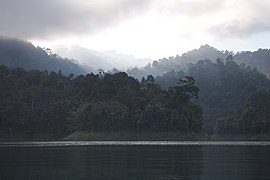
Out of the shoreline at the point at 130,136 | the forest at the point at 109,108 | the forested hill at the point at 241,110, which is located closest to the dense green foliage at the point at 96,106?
the forest at the point at 109,108

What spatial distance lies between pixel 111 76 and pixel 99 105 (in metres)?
16.3

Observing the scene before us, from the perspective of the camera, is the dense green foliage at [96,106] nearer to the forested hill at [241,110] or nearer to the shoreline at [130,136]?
the shoreline at [130,136]

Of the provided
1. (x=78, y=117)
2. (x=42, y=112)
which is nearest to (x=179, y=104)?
(x=78, y=117)

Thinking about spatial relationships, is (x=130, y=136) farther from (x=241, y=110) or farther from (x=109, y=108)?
(x=241, y=110)

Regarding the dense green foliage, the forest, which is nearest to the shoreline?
the forest

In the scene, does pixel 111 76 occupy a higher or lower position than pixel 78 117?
higher

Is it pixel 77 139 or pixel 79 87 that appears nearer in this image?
pixel 77 139

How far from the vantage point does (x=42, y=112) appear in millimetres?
144250

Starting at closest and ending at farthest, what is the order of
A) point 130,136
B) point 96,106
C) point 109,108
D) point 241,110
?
point 130,136
point 109,108
point 96,106
point 241,110

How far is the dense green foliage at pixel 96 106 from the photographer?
13450cm

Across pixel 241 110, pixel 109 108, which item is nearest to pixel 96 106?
pixel 109 108

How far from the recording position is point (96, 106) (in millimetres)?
141375

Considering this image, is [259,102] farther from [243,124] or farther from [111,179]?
[111,179]

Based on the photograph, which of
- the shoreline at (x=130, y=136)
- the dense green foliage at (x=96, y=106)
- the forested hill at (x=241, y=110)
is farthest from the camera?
the forested hill at (x=241, y=110)
